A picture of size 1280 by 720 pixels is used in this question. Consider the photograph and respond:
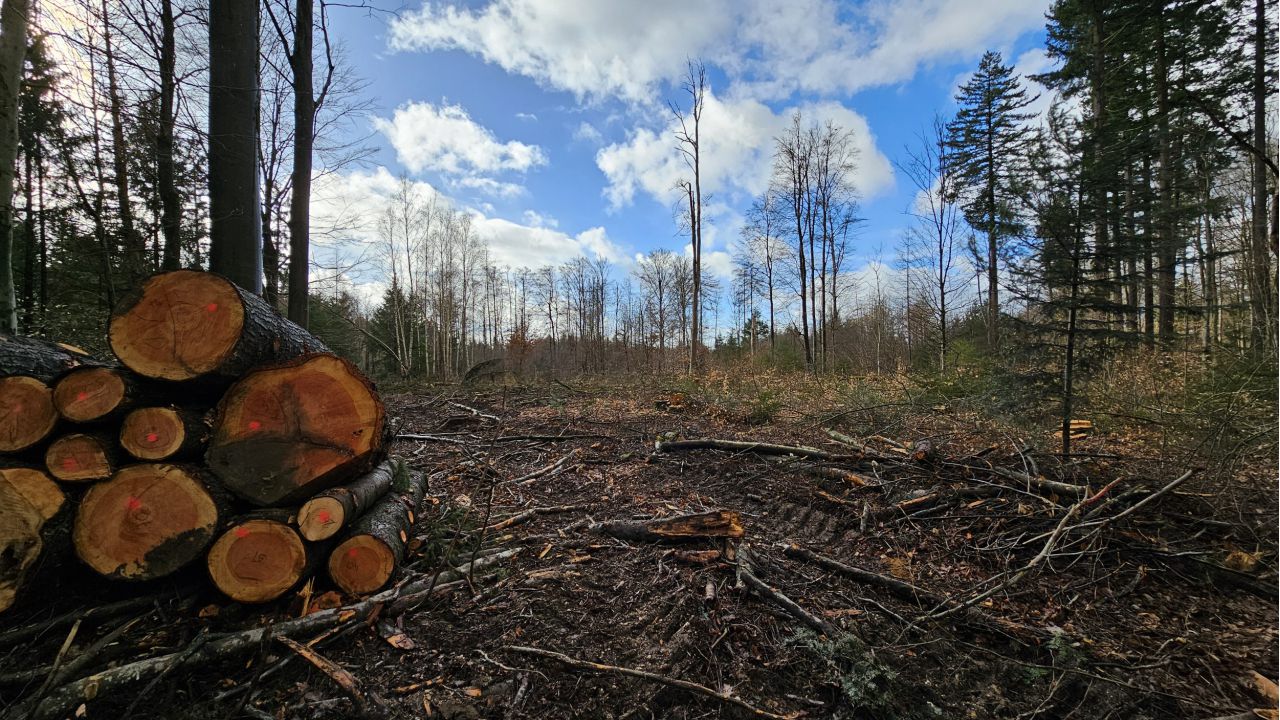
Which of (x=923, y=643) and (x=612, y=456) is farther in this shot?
(x=612, y=456)

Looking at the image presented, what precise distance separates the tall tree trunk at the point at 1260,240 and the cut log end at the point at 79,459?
6778mm

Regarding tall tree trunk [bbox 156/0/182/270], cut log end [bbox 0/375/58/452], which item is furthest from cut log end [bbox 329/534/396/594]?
tall tree trunk [bbox 156/0/182/270]

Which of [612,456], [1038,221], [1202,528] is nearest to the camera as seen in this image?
[1202,528]

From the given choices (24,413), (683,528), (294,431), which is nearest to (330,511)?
(294,431)

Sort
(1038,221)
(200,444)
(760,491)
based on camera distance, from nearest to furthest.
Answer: (200,444) < (760,491) < (1038,221)

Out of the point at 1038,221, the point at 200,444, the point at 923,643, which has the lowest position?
the point at 923,643

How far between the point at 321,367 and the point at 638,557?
7.35 ft

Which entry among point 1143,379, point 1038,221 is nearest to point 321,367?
point 1038,221

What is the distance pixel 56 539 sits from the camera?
2.05 m

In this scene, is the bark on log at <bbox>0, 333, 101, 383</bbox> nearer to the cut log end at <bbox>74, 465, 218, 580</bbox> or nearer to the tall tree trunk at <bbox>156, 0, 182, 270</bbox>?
the cut log end at <bbox>74, 465, 218, 580</bbox>

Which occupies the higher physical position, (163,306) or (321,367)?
Answer: (163,306)

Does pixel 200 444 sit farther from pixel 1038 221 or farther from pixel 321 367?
pixel 1038 221

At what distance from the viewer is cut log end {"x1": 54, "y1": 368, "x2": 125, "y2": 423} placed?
2.11 metres

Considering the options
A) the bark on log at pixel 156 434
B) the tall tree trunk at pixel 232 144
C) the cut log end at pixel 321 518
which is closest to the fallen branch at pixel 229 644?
the cut log end at pixel 321 518
